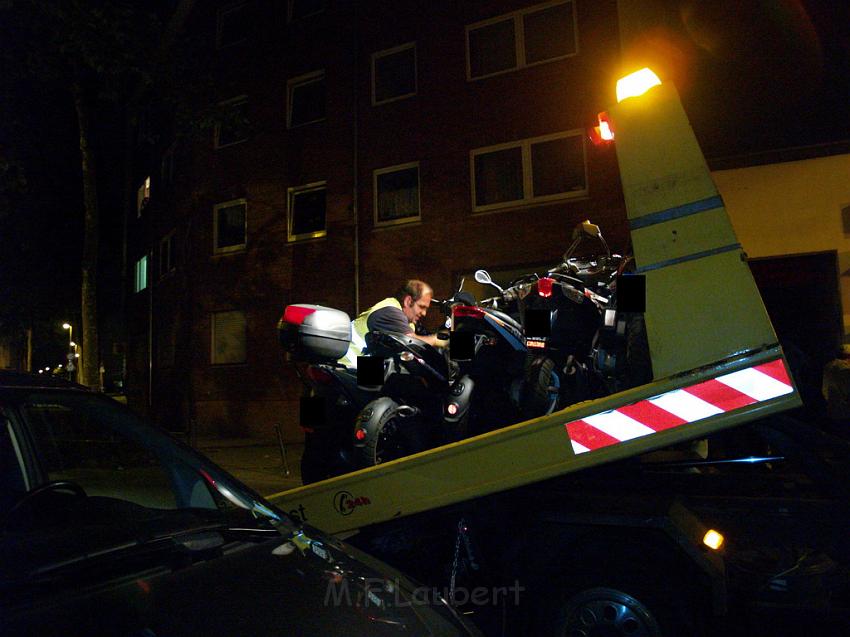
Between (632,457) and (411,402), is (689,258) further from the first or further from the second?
(411,402)

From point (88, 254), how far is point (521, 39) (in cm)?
1088

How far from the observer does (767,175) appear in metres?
8.60

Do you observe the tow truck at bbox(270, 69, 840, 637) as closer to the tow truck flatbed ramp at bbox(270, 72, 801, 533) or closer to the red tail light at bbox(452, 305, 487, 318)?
the tow truck flatbed ramp at bbox(270, 72, 801, 533)

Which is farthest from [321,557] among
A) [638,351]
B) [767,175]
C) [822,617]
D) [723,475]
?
[767,175]

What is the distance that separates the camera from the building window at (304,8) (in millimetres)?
15039

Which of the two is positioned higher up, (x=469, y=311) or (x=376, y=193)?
(x=376, y=193)

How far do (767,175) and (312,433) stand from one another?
7.41 meters

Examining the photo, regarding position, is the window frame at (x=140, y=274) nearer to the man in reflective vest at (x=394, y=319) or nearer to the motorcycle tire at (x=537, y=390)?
the man in reflective vest at (x=394, y=319)

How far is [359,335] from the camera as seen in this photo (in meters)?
4.76

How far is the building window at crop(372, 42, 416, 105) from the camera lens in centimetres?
1369

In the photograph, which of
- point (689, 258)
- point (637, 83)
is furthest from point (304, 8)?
point (689, 258)

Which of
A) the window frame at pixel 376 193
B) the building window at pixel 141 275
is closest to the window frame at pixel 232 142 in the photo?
the window frame at pixel 376 193

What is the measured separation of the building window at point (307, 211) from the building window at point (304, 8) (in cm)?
425

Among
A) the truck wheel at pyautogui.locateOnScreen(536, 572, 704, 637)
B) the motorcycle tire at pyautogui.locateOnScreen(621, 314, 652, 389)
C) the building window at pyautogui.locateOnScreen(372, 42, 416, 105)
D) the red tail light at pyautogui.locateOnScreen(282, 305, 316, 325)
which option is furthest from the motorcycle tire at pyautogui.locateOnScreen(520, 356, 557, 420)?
the building window at pyautogui.locateOnScreen(372, 42, 416, 105)
